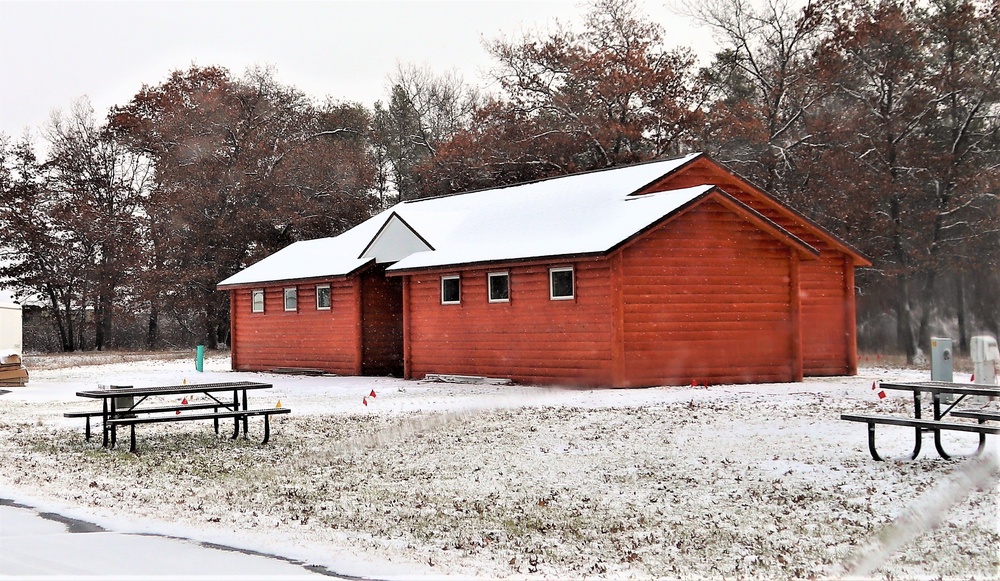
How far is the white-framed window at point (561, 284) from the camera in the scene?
22.8m

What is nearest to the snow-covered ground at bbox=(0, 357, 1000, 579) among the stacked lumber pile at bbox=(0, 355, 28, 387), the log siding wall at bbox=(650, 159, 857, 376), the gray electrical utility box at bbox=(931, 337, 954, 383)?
the gray electrical utility box at bbox=(931, 337, 954, 383)

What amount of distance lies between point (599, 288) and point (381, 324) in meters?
9.30

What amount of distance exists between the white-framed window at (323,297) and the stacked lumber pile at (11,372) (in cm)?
817

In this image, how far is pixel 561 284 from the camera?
907 inches

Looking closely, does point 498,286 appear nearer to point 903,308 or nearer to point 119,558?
point 119,558

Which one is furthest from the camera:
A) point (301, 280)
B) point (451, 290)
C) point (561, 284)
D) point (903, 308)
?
point (903, 308)

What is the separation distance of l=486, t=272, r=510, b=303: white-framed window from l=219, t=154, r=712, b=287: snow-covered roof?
1.62 ft

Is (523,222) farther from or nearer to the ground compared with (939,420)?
farther from the ground

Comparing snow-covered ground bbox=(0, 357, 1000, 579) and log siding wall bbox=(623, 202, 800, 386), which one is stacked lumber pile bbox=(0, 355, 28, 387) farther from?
log siding wall bbox=(623, 202, 800, 386)

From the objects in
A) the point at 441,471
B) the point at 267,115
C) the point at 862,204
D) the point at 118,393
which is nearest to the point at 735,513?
the point at 441,471

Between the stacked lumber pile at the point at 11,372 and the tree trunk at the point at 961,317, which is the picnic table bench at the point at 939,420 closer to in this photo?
the stacked lumber pile at the point at 11,372

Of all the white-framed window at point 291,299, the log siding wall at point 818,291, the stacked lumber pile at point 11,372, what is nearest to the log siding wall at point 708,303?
Answer: the log siding wall at point 818,291

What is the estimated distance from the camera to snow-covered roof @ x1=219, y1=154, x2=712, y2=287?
75.8 ft

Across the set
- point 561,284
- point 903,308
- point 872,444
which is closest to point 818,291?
point 561,284
